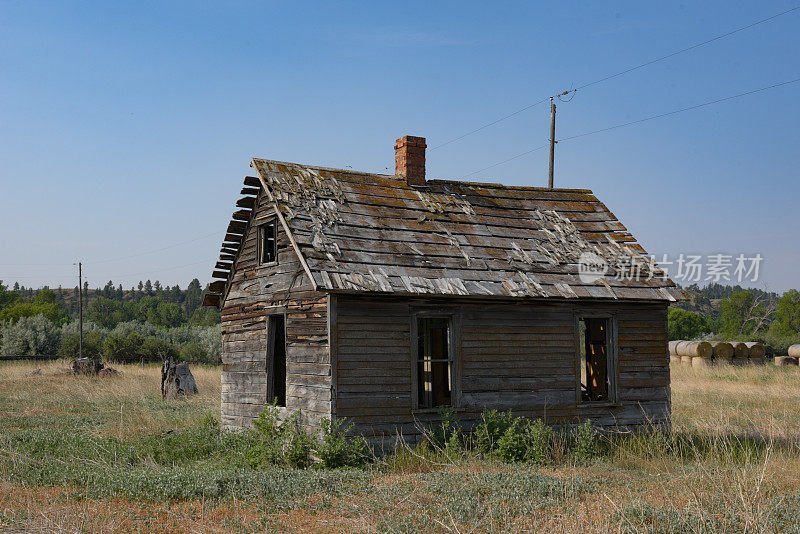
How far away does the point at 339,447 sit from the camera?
1052cm

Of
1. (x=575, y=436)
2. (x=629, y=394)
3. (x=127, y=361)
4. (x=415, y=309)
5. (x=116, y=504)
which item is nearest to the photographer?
(x=116, y=504)

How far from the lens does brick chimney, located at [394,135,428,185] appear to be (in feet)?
48.4

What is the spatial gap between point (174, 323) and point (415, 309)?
96004 millimetres

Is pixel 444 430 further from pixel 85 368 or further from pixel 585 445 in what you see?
pixel 85 368

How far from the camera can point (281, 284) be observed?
12.8 m

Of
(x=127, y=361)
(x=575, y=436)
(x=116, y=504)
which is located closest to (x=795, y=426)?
(x=575, y=436)

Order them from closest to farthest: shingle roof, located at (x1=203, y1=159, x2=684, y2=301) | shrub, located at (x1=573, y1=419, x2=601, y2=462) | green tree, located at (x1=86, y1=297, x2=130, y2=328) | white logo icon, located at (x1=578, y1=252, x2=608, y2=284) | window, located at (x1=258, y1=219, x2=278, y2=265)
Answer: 1. shingle roof, located at (x1=203, y1=159, x2=684, y2=301)
2. shrub, located at (x1=573, y1=419, x2=601, y2=462)
3. white logo icon, located at (x1=578, y1=252, x2=608, y2=284)
4. window, located at (x1=258, y1=219, x2=278, y2=265)
5. green tree, located at (x1=86, y1=297, x2=130, y2=328)

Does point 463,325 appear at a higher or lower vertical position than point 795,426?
higher

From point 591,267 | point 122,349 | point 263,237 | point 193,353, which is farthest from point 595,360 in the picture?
point 122,349

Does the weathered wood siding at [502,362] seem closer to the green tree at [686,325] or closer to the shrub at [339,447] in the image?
the shrub at [339,447]

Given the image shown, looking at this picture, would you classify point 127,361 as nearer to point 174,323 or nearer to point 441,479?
point 441,479

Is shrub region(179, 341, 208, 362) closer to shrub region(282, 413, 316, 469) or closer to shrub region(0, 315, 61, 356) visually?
shrub region(0, 315, 61, 356)

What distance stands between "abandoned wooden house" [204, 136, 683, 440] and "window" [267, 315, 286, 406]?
3 centimetres

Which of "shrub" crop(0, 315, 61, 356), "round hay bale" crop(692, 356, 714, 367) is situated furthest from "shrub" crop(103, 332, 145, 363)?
"round hay bale" crop(692, 356, 714, 367)
